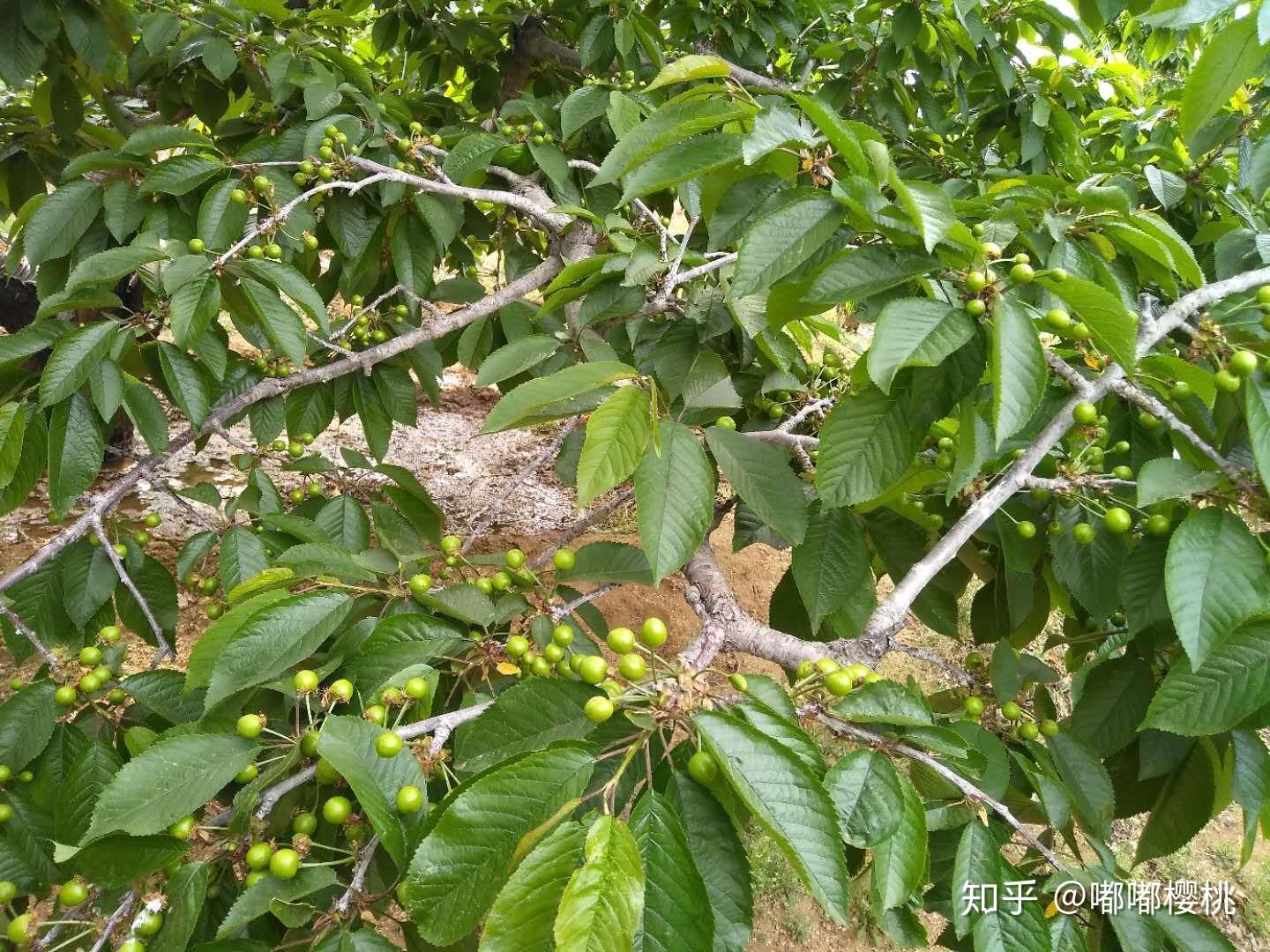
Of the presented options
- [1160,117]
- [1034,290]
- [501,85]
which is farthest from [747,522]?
[501,85]

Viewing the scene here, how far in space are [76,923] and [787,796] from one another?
0.85 meters

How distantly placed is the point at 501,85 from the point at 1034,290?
2.55 meters

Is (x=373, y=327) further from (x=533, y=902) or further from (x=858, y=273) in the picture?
(x=533, y=902)

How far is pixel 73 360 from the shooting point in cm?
136

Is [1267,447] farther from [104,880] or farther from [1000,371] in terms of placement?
[104,880]

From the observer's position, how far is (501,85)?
325 centimetres

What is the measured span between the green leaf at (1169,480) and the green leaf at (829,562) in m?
0.48

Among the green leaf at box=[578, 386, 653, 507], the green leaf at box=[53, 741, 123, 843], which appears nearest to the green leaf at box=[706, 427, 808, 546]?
the green leaf at box=[578, 386, 653, 507]

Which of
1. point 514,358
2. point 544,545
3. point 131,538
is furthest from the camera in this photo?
point 544,545

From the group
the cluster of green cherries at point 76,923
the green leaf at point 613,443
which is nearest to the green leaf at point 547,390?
the green leaf at point 613,443

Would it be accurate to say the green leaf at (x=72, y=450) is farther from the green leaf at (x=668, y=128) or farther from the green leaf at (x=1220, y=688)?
the green leaf at (x=1220, y=688)

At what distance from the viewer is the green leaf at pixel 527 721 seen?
0.83m

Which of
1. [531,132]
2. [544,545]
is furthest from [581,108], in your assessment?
[544,545]

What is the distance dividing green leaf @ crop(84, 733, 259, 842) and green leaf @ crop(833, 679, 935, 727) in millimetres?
702
